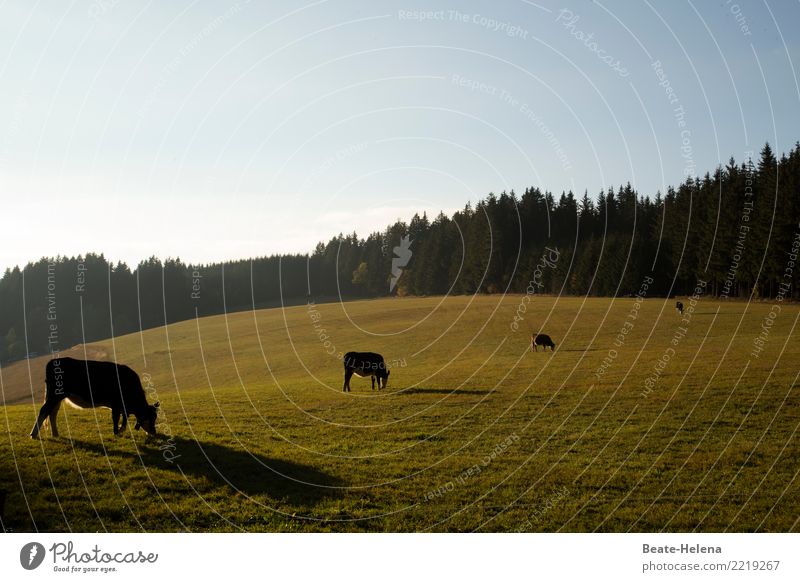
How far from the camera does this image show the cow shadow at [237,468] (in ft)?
40.1
